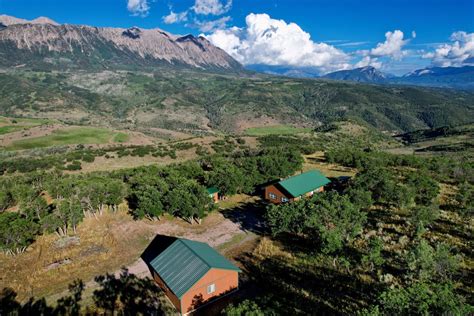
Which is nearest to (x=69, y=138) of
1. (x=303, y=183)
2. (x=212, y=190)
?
(x=212, y=190)

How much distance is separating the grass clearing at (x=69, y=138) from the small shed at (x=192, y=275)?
134m

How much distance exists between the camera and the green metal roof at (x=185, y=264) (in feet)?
94.4

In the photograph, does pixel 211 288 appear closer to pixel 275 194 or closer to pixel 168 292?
pixel 168 292

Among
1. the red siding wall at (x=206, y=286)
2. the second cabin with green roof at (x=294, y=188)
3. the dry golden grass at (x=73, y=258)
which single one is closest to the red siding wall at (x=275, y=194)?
the second cabin with green roof at (x=294, y=188)

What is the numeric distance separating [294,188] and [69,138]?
449ft

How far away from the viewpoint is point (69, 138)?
15438cm

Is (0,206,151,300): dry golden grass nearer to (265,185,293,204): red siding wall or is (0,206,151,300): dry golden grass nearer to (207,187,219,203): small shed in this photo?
(207,187,219,203): small shed

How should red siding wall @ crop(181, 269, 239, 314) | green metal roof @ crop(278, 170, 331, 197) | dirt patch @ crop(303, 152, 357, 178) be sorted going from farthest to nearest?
dirt patch @ crop(303, 152, 357, 178), green metal roof @ crop(278, 170, 331, 197), red siding wall @ crop(181, 269, 239, 314)

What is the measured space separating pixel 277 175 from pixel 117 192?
3450 centimetres

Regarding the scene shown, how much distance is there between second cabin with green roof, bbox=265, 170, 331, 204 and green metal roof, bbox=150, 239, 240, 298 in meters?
26.4

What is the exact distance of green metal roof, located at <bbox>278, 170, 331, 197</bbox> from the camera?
57.1 metres

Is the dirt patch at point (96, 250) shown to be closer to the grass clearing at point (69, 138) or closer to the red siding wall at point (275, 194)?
the red siding wall at point (275, 194)

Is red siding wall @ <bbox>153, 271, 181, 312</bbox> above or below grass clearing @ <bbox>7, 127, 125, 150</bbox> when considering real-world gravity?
below

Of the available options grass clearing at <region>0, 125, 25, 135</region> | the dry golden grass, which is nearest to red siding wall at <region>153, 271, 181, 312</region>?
the dry golden grass
